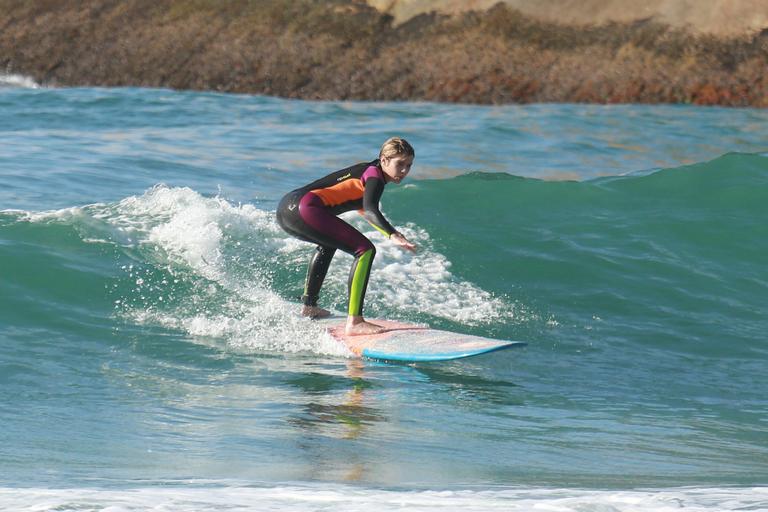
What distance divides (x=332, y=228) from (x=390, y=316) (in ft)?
4.85

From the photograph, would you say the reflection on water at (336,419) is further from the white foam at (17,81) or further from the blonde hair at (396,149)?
the white foam at (17,81)

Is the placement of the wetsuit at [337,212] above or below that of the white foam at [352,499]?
above

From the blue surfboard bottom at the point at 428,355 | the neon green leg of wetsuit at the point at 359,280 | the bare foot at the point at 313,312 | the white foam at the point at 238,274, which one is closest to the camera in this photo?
the blue surfboard bottom at the point at 428,355

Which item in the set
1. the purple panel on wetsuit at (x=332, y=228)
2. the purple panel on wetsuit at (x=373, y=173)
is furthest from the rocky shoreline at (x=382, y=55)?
the purple panel on wetsuit at (x=373, y=173)

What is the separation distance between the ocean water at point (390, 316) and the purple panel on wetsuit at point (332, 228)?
28.7 inches

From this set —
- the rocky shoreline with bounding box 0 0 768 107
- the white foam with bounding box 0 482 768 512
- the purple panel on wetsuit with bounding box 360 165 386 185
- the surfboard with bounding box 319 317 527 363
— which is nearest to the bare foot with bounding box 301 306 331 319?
the surfboard with bounding box 319 317 527 363

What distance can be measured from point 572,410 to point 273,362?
2081mm

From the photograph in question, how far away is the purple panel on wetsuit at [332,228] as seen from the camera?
313 inches

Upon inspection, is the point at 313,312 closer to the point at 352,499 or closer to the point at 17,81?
the point at 352,499

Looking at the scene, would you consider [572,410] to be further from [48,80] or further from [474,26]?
[48,80]

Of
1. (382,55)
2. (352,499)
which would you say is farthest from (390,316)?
(382,55)

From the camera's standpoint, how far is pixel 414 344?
7.63 meters

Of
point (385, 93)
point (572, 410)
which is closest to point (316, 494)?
point (572, 410)

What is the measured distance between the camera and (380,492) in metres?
4.62
